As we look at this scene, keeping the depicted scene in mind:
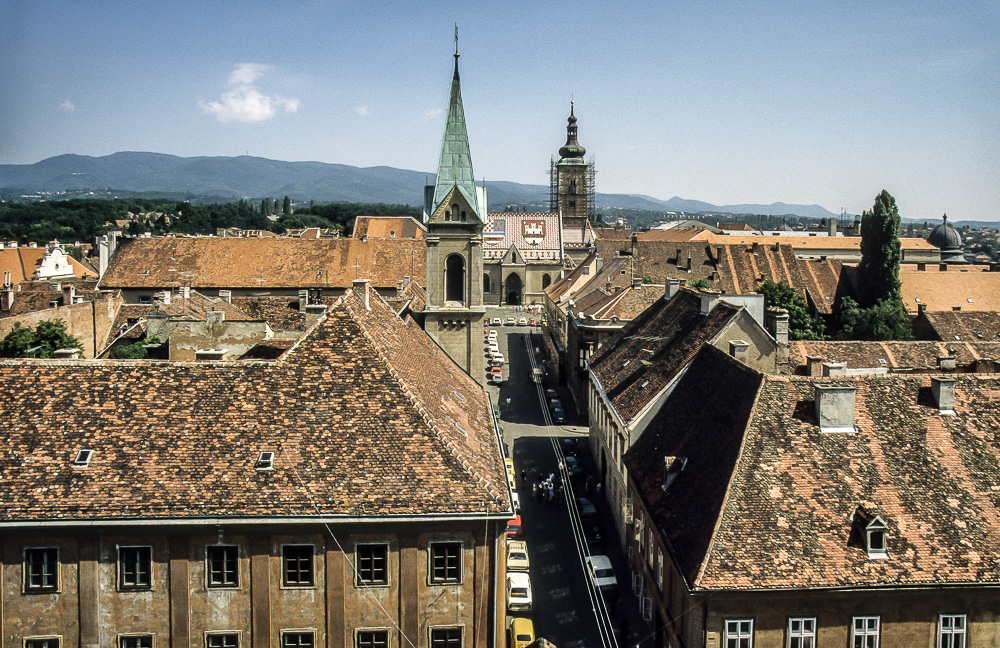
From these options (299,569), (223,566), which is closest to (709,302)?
(299,569)

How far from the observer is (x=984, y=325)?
60219 millimetres

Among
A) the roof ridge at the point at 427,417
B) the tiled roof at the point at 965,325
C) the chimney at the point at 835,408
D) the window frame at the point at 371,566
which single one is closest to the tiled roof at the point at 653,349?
the chimney at the point at 835,408

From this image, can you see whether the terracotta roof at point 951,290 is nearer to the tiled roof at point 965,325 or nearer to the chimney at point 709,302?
the tiled roof at point 965,325

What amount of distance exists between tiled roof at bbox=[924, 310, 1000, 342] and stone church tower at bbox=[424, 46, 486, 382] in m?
35.4

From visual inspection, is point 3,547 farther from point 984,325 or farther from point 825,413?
point 984,325

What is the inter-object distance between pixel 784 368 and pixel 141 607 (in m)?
29.7

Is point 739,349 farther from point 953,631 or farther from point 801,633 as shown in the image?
point 801,633

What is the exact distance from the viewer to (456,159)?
4634 cm

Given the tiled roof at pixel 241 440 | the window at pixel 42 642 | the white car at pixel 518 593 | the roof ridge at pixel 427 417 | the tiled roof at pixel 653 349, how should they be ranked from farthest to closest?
the tiled roof at pixel 653 349 → the white car at pixel 518 593 → the roof ridge at pixel 427 417 → the window at pixel 42 642 → the tiled roof at pixel 241 440

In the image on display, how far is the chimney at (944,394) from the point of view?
27781 mm

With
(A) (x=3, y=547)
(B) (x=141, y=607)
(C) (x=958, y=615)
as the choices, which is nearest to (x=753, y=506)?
(C) (x=958, y=615)

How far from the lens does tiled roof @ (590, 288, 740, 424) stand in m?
38.3

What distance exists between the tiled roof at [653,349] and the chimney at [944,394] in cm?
1107

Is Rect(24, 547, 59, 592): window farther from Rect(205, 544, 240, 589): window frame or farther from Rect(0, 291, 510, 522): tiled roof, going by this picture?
Rect(205, 544, 240, 589): window frame
